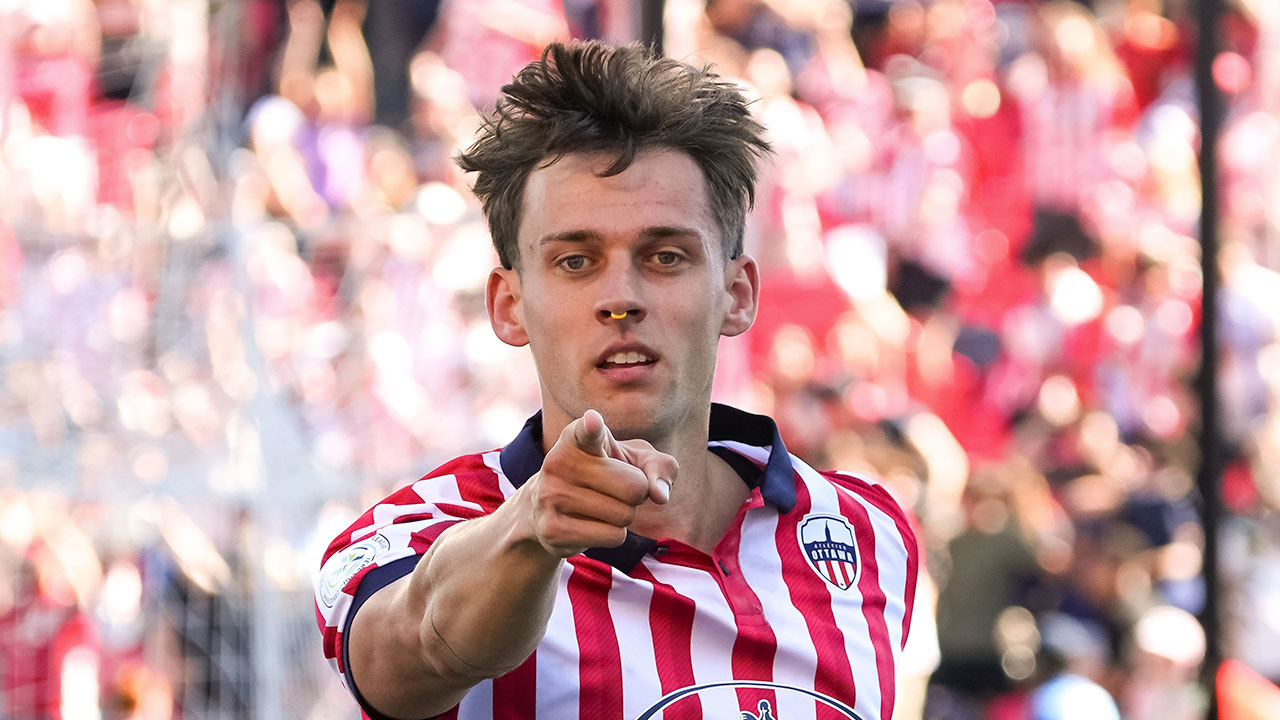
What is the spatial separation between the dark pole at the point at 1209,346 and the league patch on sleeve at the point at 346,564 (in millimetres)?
3005

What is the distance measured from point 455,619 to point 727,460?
0.65 metres

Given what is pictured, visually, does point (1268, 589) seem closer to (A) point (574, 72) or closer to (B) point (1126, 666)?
(B) point (1126, 666)

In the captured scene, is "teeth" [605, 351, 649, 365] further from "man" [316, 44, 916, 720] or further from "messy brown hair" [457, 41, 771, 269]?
"messy brown hair" [457, 41, 771, 269]

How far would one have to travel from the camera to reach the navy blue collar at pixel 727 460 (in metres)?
1.37

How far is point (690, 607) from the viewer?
4.50 feet

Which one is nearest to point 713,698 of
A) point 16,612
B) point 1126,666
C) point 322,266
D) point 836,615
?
point 836,615

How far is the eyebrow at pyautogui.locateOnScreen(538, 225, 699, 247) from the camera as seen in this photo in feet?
4.28

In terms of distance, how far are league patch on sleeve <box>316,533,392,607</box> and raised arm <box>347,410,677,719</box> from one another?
0.06m

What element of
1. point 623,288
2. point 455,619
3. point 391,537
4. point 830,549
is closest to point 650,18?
point 830,549

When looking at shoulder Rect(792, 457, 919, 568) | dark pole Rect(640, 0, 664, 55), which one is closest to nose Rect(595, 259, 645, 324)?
shoulder Rect(792, 457, 919, 568)

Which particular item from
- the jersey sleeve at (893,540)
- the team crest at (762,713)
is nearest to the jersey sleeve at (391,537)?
the team crest at (762,713)

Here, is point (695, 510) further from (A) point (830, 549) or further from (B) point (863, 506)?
(B) point (863, 506)

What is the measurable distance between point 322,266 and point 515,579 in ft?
11.0

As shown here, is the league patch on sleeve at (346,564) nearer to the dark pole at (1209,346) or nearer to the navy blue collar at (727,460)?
the navy blue collar at (727,460)
